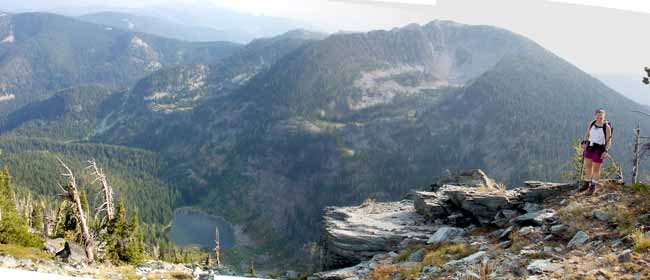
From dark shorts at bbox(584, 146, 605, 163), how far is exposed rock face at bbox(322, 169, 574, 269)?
2.86 meters

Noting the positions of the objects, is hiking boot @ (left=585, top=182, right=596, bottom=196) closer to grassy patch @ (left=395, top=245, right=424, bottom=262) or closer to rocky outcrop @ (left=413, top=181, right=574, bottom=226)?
rocky outcrop @ (left=413, top=181, right=574, bottom=226)

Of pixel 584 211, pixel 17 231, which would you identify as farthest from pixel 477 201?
pixel 17 231

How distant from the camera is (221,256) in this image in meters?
166

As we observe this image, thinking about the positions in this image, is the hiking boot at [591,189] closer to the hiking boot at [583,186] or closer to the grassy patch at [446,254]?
the hiking boot at [583,186]

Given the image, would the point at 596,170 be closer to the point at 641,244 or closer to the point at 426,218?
the point at 641,244

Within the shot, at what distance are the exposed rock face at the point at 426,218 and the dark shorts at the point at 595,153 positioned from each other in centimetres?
286

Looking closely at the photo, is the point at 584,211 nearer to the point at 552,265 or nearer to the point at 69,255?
the point at 552,265

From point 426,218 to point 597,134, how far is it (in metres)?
12.4

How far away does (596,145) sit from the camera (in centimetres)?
1825

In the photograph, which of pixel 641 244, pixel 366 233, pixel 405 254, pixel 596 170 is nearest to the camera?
pixel 641 244

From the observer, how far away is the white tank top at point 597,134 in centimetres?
1775

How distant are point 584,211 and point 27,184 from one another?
21421 centimetres

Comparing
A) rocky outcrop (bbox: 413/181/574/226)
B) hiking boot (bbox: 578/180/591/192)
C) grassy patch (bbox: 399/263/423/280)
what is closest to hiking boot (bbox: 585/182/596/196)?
hiking boot (bbox: 578/180/591/192)

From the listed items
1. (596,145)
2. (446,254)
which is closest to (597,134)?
(596,145)
